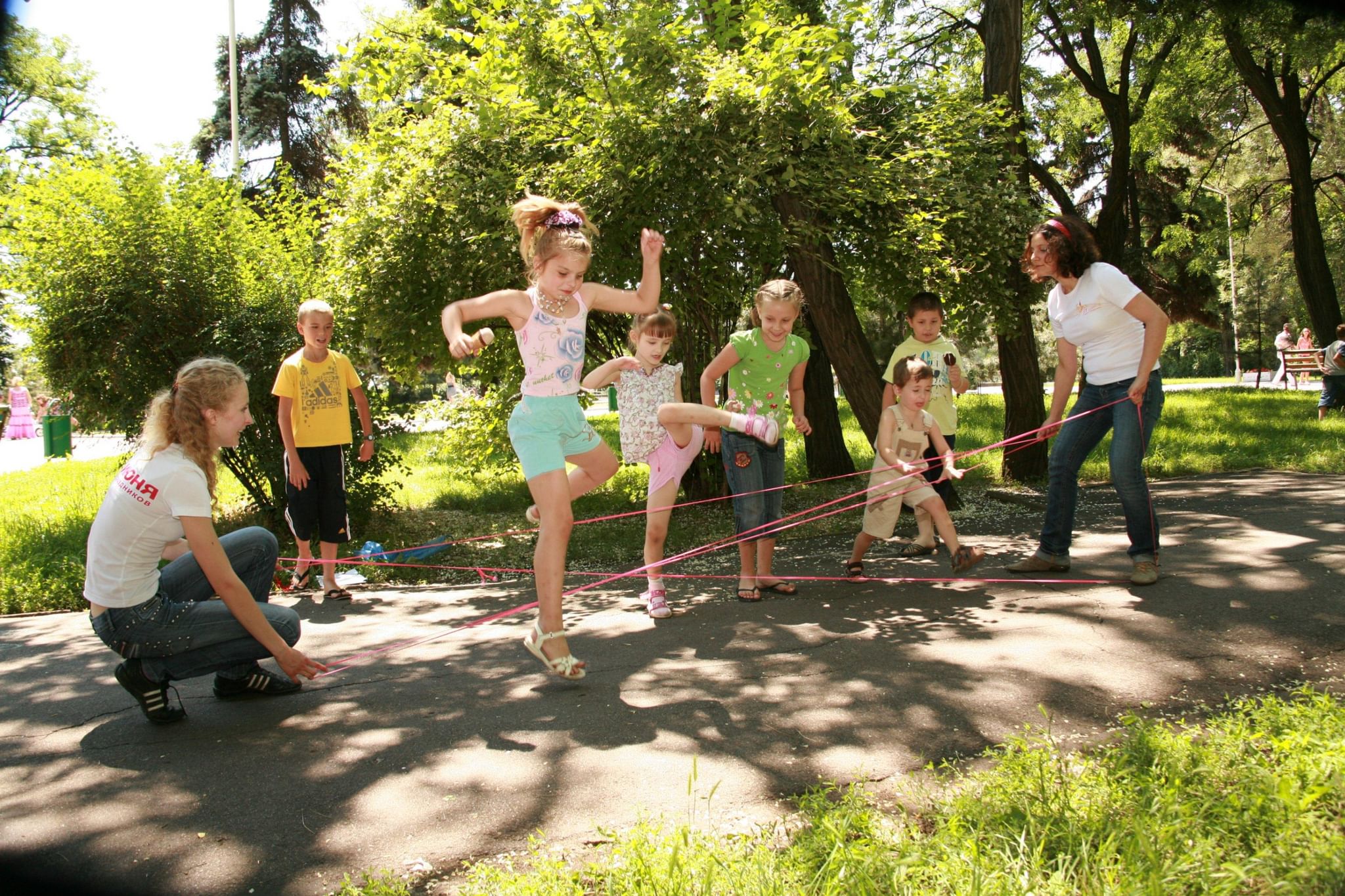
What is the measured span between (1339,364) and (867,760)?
55.0 feet

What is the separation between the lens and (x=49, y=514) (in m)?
10.1

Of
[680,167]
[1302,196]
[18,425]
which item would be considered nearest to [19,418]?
[18,425]

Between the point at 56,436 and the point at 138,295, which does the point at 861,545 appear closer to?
the point at 138,295

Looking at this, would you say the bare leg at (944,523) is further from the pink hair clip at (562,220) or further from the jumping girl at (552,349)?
the pink hair clip at (562,220)

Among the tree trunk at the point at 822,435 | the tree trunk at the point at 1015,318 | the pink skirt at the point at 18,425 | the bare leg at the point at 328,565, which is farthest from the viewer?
the pink skirt at the point at 18,425

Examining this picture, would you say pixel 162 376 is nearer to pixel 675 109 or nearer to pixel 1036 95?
pixel 675 109

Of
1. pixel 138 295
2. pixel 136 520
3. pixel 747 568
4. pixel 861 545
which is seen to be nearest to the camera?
pixel 136 520

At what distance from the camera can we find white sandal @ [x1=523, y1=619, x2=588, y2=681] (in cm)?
434

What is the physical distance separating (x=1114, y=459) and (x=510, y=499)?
7.10 m

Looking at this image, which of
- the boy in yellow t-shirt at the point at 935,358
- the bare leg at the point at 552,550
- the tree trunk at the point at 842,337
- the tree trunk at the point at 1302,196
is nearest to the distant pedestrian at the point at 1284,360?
the tree trunk at the point at 1302,196

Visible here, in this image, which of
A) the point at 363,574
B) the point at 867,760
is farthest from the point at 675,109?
the point at 867,760

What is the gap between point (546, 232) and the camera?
4.50 meters

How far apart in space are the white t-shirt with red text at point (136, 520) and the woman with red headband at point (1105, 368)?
180 inches

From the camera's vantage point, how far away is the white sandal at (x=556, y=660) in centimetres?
434
